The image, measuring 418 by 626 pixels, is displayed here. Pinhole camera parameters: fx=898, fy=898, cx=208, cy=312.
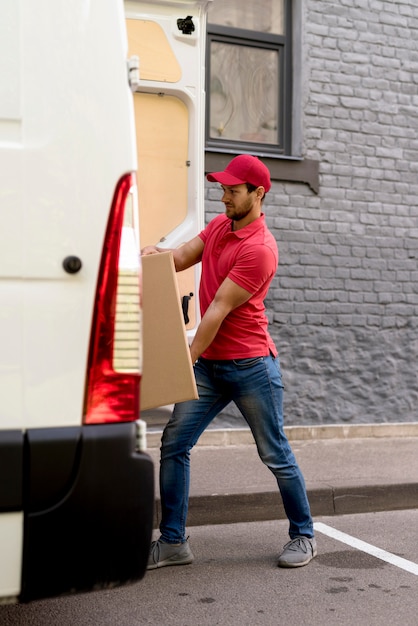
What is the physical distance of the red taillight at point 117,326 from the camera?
8.29 feet

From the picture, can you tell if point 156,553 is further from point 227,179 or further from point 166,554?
point 227,179

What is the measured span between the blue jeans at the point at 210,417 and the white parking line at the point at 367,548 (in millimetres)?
644

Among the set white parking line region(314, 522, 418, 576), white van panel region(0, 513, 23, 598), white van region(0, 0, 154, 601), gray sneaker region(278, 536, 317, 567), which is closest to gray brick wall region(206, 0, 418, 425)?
white parking line region(314, 522, 418, 576)

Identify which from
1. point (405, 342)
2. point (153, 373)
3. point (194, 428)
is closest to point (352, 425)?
point (405, 342)

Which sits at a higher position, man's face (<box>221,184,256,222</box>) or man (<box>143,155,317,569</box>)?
man's face (<box>221,184,256,222</box>)

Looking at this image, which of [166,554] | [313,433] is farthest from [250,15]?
[166,554]

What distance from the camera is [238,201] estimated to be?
443 centimetres

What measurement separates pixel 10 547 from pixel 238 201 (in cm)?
245

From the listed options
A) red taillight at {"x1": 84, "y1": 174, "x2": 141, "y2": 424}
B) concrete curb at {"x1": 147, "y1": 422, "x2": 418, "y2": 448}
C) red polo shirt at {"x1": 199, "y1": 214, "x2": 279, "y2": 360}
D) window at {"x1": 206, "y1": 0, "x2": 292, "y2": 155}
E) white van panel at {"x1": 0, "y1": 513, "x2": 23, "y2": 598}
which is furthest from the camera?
window at {"x1": 206, "y1": 0, "x2": 292, "y2": 155}

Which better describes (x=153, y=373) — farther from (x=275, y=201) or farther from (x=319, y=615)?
(x=275, y=201)

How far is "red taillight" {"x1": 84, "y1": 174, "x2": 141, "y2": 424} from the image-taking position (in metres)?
2.53

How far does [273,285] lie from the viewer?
8.16 metres

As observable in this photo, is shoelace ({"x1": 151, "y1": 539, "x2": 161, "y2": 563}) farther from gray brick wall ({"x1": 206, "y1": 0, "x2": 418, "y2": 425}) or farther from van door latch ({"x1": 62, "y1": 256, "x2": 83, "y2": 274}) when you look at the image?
gray brick wall ({"x1": 206, "y1": 0, "x2": 418, "y2": 425})

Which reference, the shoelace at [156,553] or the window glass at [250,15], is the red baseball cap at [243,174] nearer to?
the shoelace at [156,553]
